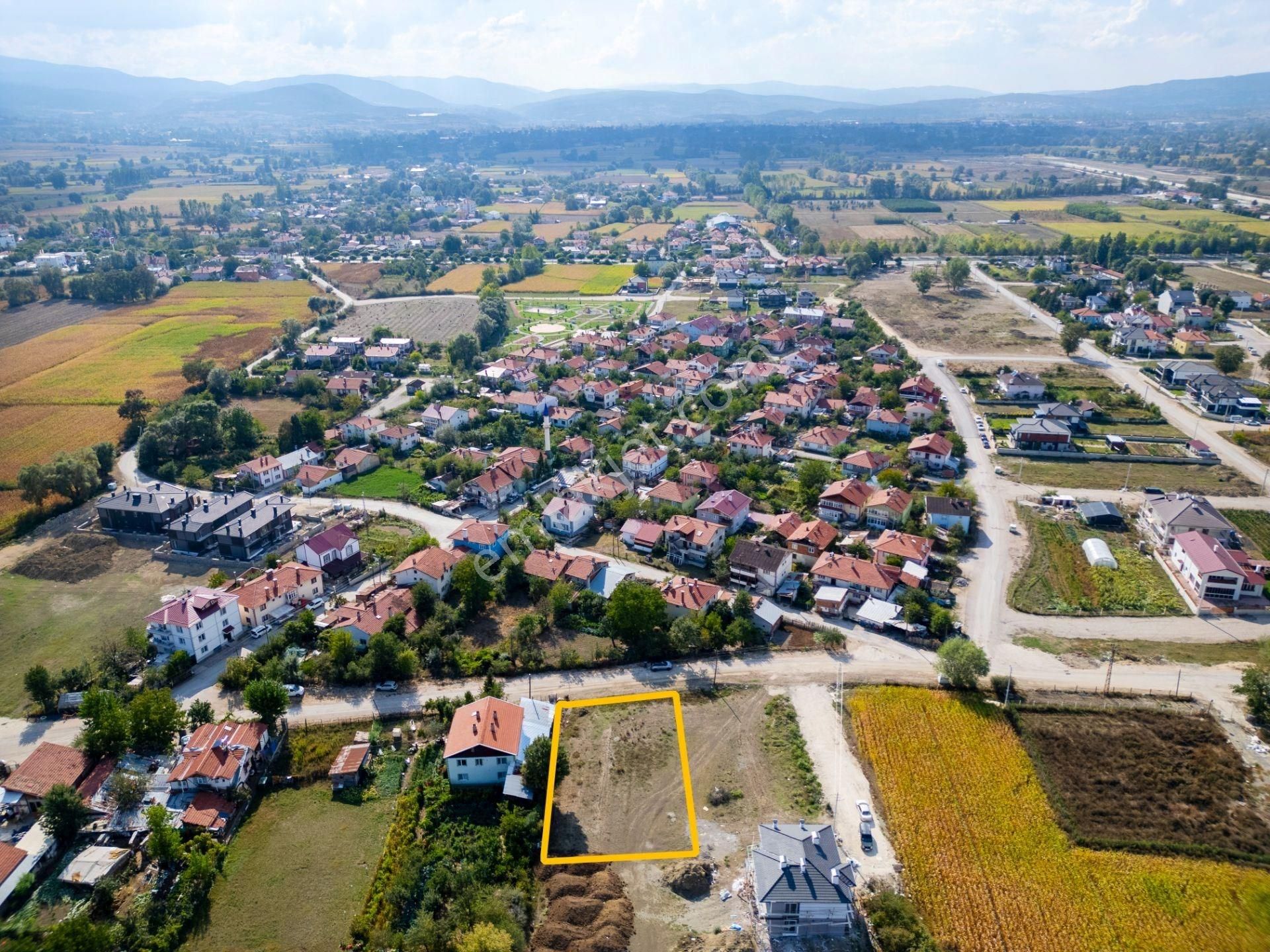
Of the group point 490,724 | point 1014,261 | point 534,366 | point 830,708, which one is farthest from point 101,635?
point 1014,261

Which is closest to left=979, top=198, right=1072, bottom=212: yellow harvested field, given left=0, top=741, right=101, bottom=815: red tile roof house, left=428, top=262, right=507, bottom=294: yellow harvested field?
left=428, top=262, right=507, bottom=294: yellow harvested field

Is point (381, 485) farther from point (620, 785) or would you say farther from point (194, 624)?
point (620, 785)

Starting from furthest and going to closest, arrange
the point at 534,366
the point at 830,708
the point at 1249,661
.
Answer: the point at 534,366 < the point at 1249,661 < the point at 830,708

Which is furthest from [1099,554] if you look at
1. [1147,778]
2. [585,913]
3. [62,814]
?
[62,814]

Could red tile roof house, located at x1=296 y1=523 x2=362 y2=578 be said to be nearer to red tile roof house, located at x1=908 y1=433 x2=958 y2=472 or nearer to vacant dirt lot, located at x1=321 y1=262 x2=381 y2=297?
red tile roof house, located at x1=908 y1=433 x2=958 y2=472

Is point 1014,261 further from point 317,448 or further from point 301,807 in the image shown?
point 301,807
